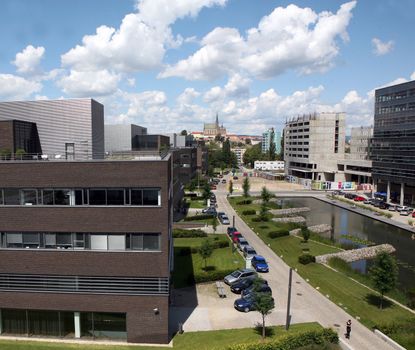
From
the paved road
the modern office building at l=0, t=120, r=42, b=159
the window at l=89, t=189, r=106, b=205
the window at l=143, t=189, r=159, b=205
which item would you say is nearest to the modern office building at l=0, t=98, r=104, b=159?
the modern office building at l=0, t=120, r=42, b=159

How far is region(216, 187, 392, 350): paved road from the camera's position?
2480cm

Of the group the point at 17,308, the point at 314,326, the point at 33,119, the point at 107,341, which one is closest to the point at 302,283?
the point at 314,326

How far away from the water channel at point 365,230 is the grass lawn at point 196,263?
48.0 ft

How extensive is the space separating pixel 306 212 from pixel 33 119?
54.5m

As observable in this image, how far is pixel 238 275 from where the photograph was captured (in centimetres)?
3481

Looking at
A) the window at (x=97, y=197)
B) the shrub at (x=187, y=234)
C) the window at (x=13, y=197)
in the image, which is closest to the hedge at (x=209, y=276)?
the window at (x=97, y=197)

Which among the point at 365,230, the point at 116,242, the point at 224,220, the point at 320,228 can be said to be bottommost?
the point at 365,230

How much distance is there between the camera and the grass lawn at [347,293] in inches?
1077

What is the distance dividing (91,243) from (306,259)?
25.0m

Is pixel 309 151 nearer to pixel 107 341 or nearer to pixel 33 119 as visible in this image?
pixel 33 119

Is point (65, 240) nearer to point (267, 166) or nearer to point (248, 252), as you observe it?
point (248, 252)

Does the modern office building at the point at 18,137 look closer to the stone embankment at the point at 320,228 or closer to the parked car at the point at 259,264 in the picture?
the parked car at the point at 259,264

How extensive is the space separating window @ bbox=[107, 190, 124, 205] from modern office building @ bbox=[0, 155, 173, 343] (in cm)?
7

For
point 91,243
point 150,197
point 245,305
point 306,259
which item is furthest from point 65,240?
point 306,259
